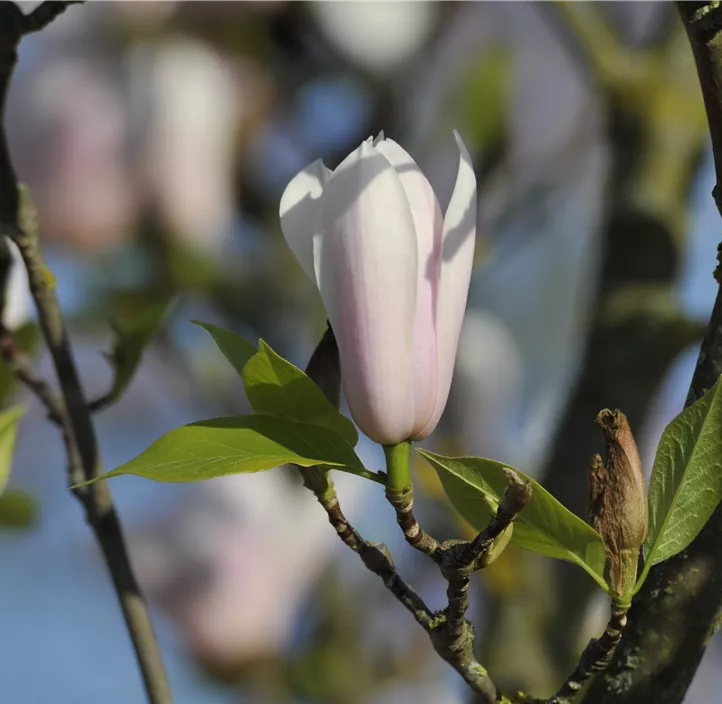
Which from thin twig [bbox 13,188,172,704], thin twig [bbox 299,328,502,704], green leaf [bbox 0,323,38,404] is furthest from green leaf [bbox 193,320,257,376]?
green leaf [bbox 0,323,38,404]

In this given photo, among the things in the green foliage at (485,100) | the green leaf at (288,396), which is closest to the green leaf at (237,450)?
the green leaf at (288,396)

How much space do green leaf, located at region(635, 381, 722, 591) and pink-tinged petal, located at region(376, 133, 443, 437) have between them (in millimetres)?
75

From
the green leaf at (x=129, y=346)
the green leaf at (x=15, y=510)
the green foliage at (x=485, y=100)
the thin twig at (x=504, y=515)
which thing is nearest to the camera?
the thin twig at (x=504, y=515)

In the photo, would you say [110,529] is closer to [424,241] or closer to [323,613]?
[424,241]

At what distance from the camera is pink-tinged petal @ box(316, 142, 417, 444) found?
27 centimetres

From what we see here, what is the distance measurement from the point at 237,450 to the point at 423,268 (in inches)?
3.2

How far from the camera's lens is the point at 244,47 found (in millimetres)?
1308

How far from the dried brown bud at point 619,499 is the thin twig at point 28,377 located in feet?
1.11

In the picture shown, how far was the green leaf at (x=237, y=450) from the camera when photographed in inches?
11.0

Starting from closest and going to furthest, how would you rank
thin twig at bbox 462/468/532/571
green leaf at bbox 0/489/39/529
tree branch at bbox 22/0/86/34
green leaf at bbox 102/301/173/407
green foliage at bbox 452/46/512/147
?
thin twig at bbox 462/468/532/571
tree branch at bbox 22/0/86/34
green leaf at bbox 102/301/173/407
green leaf at bbox 0/489/39/529
green foliage at bbox 452/46/512/147

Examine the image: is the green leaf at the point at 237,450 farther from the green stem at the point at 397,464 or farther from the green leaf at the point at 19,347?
the green leaf at the point at 19,347

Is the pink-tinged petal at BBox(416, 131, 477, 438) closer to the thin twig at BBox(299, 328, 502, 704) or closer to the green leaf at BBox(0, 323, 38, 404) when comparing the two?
the thin twig at BBox(299, 328, 502, 704)

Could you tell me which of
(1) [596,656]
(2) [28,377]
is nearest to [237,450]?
(1) [596,656]

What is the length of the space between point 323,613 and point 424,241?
112 centimetres
